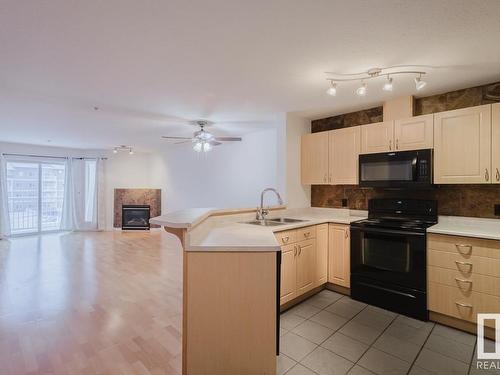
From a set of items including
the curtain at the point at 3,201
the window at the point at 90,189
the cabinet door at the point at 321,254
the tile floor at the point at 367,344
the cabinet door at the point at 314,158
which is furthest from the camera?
the window at the point at 90,189

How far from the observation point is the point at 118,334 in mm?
2250

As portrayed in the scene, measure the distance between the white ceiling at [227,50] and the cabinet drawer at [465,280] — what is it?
1.80 meters

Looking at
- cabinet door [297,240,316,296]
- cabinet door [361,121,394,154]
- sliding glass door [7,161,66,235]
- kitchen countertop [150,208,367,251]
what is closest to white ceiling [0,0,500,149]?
cabinet door [361,121,394,154]

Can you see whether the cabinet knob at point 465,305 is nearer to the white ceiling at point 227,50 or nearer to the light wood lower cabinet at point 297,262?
the light wood lower cabinet at point 297,262

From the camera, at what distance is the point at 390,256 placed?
2.62m

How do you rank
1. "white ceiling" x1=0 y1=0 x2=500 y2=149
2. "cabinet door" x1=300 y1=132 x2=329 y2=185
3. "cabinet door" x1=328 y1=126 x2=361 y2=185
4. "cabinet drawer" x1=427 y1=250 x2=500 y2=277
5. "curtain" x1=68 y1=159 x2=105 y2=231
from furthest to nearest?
"curtain" x1=68 y1=159 x2=105 y2=231 < "cabinet door" x1=300 y1=132 x2=329 y2=185 < "cabinet door" x1=328 y1=126 x2=361 y2=185 < "cabinet drawer" x1=427 y1=250 x2=500 y2=277 < "white ceiling" x1=0 y1=0 x2=500 y2=149

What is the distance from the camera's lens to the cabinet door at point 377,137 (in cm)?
291

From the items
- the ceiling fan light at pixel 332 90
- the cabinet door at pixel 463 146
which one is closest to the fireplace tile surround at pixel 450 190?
the cabinet door at pixel 463 146

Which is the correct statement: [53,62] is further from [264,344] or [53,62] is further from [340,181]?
[340,181]

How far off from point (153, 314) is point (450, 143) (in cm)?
346

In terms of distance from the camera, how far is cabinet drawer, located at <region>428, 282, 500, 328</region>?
214 centimetres

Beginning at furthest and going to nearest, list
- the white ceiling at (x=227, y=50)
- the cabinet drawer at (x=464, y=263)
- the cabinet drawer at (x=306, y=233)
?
the cabinet drawer at (x=306, y=233) → the cabinet drawer at (x=464, y=263) → the white ceiling at (x=227, y=50)

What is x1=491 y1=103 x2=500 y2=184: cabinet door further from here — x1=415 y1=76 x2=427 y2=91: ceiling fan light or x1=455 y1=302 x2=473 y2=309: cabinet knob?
x1=455 y1=302 x2=473 y2=309: cabinet knob

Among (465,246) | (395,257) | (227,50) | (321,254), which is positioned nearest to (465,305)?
(465,246)
